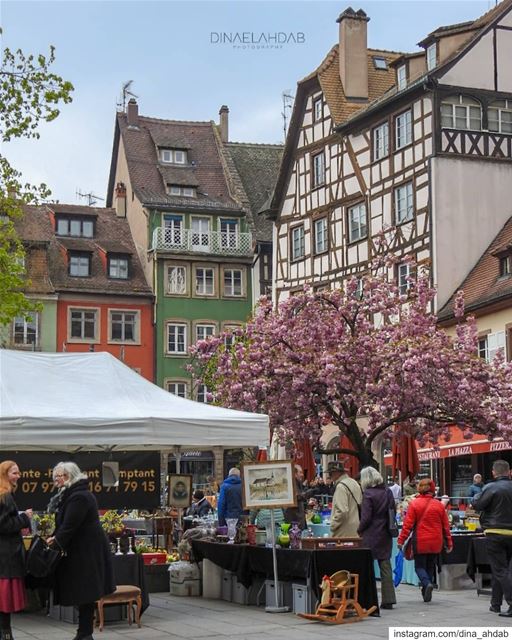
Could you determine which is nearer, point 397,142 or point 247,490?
point 247,490

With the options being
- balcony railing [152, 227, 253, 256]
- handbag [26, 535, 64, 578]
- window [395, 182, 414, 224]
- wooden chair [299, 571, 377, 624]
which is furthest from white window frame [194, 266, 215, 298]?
handbag [26, 535, 64, 578]

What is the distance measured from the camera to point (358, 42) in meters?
44.5

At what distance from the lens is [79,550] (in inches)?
422

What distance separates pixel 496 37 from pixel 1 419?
2848 cm

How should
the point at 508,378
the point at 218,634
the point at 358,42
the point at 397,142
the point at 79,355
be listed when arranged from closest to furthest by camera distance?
1. the point at 218,634
2. the point at 79,355
3. the point at 508,378
4. the point at 397,142
5. the point at 358,42

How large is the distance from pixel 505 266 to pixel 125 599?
23.5 m

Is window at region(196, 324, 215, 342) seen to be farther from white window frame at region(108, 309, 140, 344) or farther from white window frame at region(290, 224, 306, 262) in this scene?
white window frame at region(290, 224, 306, 262)

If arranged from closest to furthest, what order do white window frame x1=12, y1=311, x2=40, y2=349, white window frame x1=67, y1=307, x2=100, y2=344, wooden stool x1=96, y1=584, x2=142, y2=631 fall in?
wooden stool x1=96, y1=584, x2=142, y2=631, white window frame x1=12, y1=311, x2=40, y2=349, white window frame x1=67, y1=307, x2=100, y2=344

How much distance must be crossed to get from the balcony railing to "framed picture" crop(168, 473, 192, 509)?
116 ft

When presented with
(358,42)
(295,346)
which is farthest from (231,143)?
(295,346)

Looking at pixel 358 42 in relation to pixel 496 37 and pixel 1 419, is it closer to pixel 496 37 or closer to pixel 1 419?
pixel 496 37

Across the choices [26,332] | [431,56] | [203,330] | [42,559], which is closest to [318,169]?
[431,56]

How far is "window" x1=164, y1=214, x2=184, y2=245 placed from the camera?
53875 millimetres

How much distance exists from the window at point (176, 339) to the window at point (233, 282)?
8.48 ft
